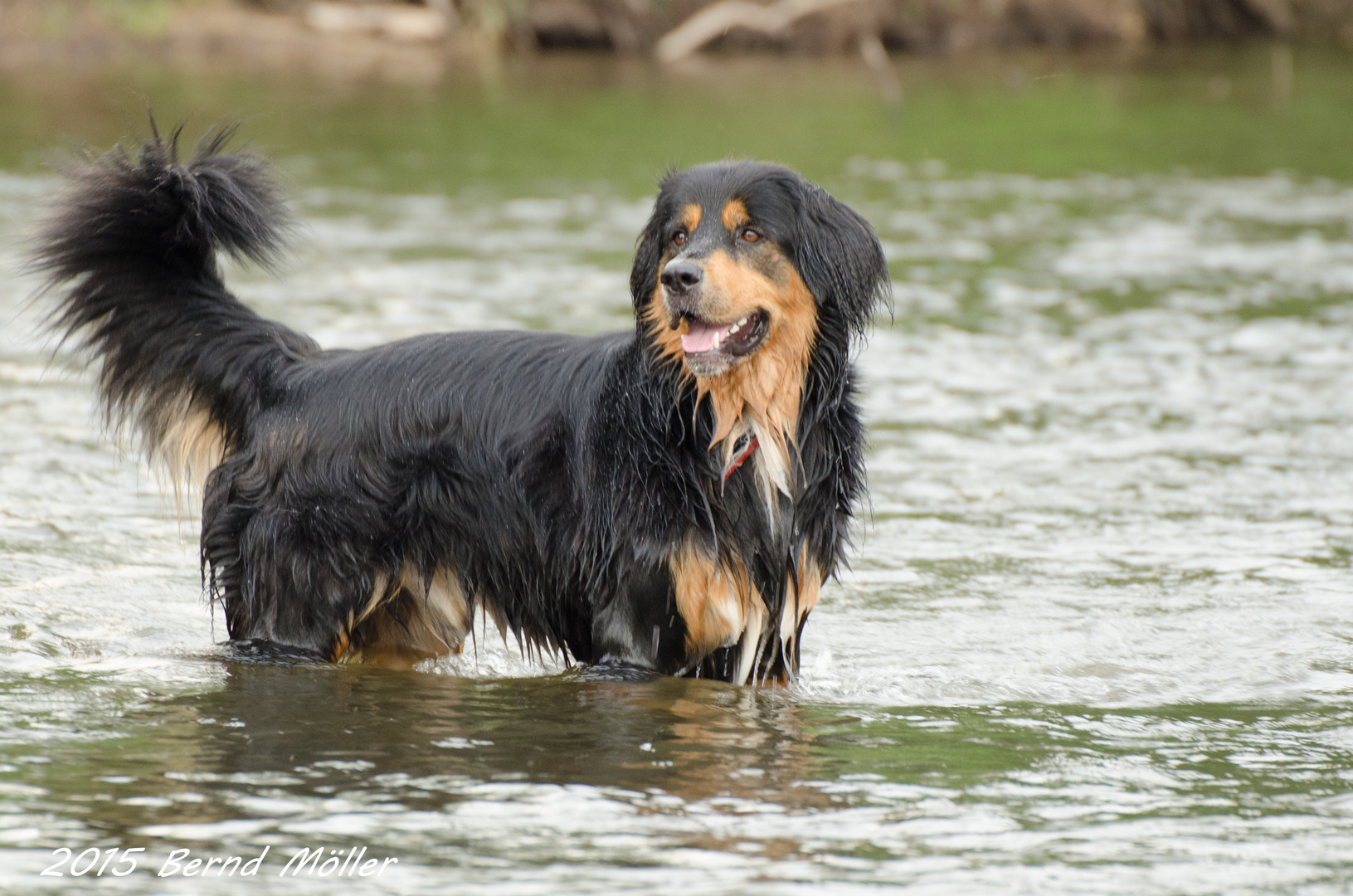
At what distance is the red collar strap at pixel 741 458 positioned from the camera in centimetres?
573

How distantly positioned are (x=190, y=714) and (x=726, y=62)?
27.9 meters

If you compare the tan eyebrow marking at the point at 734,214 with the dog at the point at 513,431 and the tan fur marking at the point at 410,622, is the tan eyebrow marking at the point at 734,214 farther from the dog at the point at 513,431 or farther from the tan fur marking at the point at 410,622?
the tan fur marking at the point at 410,622

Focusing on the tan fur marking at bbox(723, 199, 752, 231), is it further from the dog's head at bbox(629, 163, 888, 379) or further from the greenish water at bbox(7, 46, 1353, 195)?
the greenish water at bbox(7, 46, 1353, 195)

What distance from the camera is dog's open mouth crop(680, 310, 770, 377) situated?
217 inches

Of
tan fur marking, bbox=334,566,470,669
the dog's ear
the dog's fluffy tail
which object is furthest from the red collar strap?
the dog's fluffy tail

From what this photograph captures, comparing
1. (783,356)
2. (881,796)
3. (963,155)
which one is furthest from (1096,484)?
(963,155)

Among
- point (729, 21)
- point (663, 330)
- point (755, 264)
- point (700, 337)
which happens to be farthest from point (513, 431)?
point (729, 21)

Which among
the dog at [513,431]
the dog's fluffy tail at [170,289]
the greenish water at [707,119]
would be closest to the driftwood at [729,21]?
the greenish water at [707,119]

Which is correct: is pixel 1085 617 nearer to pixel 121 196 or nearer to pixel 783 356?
pixel 783 356

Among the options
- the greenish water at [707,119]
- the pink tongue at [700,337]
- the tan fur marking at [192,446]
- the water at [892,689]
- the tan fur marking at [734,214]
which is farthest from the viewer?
the greenish water at [707,119]

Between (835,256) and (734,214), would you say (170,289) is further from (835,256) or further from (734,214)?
(835,256)

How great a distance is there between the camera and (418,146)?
68.9 ft

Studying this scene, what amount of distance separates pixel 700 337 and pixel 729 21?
2974 cm

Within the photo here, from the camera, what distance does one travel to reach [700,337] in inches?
218
